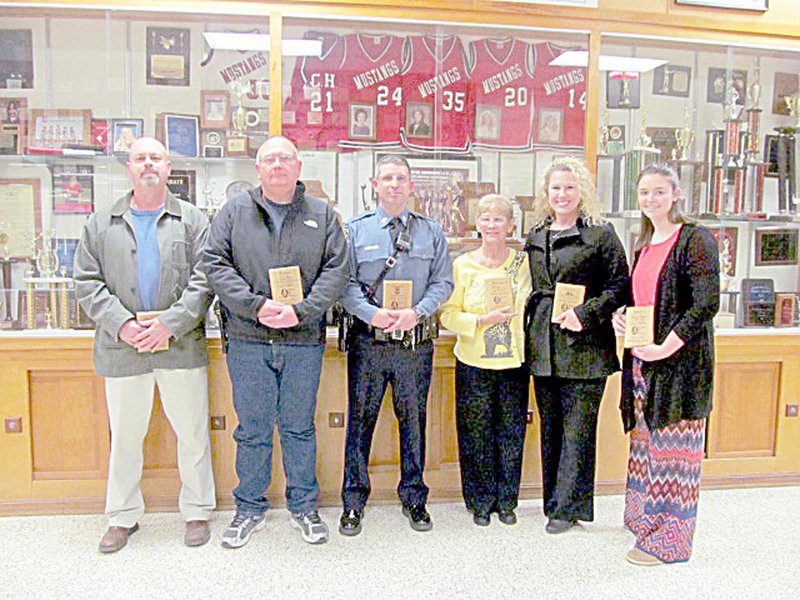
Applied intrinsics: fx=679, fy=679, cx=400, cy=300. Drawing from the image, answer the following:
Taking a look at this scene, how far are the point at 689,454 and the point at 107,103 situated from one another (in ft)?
10.0

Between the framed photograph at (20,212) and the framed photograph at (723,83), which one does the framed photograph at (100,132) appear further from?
the framed photograph at (723,83)

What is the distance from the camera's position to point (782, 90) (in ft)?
12.3

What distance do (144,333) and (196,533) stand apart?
87cm

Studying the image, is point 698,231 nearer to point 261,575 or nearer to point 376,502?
point 376,502

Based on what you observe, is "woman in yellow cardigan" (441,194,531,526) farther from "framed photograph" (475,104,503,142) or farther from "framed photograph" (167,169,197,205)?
"framed photograph" (167,169,197,205)

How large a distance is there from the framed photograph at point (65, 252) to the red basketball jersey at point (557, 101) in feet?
7.95

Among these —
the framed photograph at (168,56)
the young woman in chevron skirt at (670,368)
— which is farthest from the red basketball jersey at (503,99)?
the framed photograph at (168,56)

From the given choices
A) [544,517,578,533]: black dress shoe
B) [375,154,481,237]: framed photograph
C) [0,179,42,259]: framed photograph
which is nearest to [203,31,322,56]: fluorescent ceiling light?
[375,154,481,237]: framed photograph

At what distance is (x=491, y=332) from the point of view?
9.39ft

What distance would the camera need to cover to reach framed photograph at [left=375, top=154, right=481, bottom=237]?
3.53 m

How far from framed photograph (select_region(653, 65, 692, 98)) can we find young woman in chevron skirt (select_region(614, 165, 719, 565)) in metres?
1.28

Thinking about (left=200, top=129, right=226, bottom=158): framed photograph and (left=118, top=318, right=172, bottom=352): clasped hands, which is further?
(left=200, top=129, right=226, bottom=158): framed photograph

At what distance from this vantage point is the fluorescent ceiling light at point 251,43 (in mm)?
3227

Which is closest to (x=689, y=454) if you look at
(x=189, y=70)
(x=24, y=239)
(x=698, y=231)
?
(x=698, y=231)
